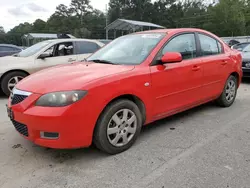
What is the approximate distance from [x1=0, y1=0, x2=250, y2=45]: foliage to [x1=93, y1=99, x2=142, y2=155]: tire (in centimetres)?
5046

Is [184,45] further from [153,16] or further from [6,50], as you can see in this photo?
[153,16]

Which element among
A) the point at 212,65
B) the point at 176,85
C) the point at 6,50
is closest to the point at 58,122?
the point at 176,85

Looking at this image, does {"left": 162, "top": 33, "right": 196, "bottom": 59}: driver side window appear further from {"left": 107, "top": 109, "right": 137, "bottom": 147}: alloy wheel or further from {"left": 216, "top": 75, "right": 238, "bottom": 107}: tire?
{"left": 216, "top": 75, "right": 238, "bottom": 107}: tire

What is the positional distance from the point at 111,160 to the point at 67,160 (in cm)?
52

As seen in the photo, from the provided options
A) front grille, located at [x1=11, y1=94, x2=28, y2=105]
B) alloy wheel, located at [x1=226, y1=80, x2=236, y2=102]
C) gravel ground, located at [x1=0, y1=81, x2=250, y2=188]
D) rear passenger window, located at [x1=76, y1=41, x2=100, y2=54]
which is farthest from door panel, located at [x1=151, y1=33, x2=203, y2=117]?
rear passenger window, located at [x1=76, y1=41, x2=100, y2=54]

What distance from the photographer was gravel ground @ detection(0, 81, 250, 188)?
262cm

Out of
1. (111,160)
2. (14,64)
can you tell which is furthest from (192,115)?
(14,64)

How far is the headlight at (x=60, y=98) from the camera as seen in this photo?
2.75 metres

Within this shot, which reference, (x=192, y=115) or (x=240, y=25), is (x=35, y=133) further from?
(x=240, y=25)

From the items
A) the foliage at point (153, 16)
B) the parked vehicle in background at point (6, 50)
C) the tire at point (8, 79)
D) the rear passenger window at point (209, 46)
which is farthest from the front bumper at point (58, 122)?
the foliage at point (153, 16)

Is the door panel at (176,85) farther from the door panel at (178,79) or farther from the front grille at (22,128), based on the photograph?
the front grille at (22,128)

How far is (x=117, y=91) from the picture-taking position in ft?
10.1

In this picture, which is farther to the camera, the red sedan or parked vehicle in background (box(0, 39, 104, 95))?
parked vehicle in background (box(0, 39, 104, 95))

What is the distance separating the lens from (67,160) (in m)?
3.07
